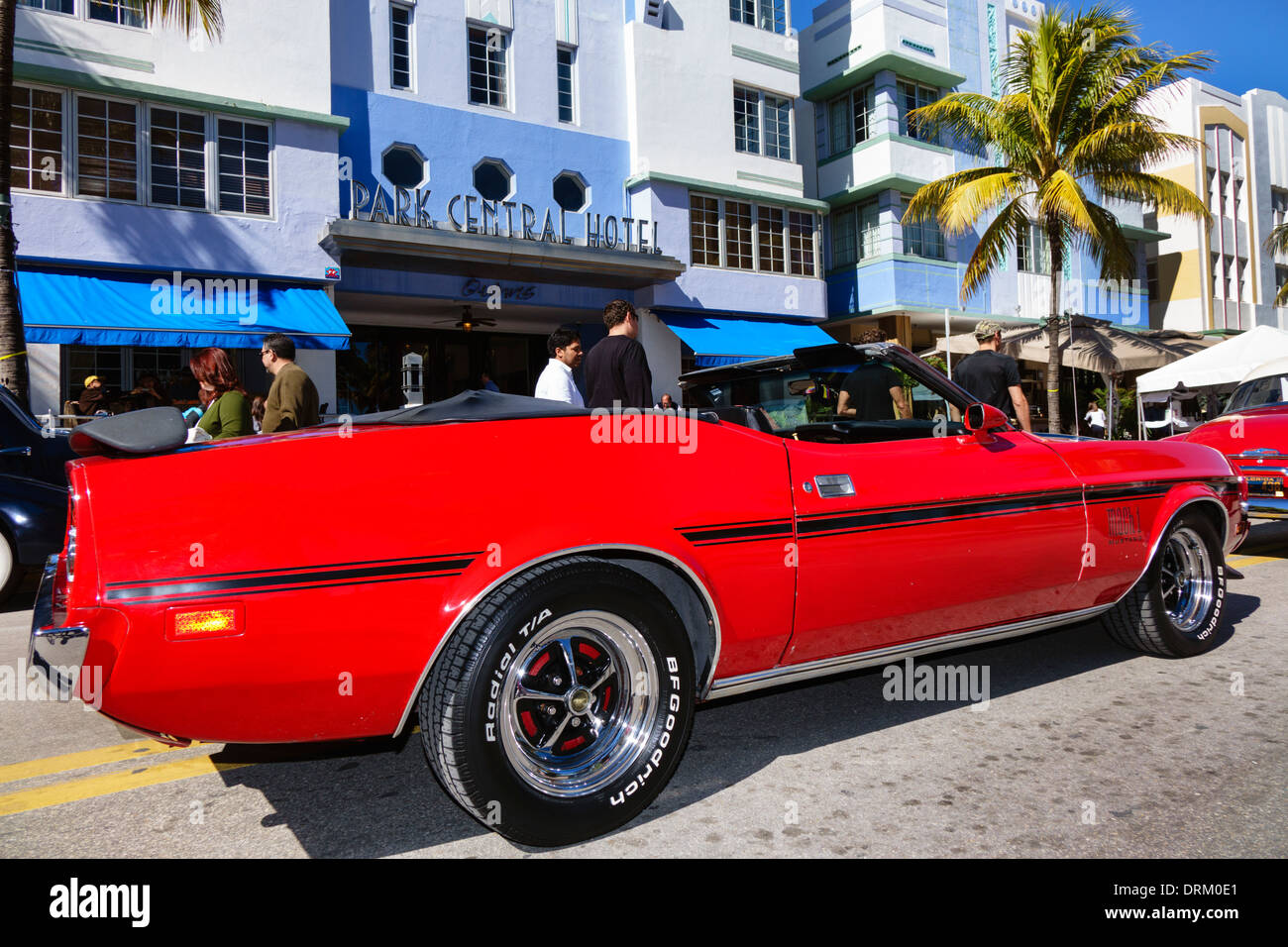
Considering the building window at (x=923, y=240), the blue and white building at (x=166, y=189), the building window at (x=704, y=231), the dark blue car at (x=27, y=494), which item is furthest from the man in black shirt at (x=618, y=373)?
the building window at (x=923, y=240)

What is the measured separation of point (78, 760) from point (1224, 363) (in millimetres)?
16245

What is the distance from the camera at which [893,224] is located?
20.5 m

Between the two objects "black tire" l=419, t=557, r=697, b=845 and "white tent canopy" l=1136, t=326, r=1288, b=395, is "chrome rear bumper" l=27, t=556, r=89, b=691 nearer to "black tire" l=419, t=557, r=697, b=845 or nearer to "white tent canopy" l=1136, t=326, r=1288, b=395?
"black tire" l=419, t=557, r=697, b=845

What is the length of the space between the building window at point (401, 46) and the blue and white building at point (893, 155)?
1079 cm

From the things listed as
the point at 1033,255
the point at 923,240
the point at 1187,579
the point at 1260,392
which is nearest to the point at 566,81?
the point at 923,240

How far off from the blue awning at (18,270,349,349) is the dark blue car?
Answer: 513 cm

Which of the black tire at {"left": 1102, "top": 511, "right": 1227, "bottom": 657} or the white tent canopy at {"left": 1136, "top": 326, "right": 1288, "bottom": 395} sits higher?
the white tent canopy at {"left": 1136, "top": 326, "right": 1288, "bottom": 395}

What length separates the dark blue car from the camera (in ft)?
19.3

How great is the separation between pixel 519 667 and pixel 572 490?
48 cm

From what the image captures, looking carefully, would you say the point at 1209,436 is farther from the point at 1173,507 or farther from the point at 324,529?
the point at 324,529

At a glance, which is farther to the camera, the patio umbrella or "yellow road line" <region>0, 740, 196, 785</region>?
the patio umbrella

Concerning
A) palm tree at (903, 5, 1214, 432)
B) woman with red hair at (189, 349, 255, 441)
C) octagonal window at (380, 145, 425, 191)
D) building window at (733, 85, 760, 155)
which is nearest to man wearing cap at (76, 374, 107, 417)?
woman with red hair at (189, 349, 255, 441)

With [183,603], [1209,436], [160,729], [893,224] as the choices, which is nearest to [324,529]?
[183,603]

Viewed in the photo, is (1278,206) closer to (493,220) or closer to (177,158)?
(493,220)
